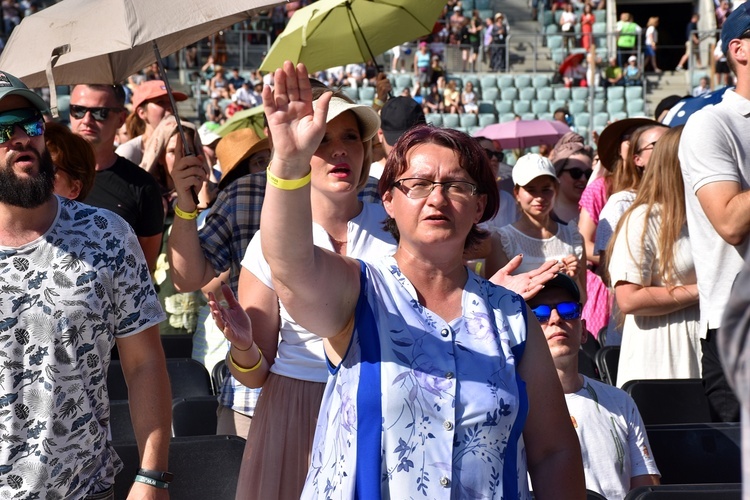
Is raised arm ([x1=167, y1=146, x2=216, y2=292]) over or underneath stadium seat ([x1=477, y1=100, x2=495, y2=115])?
over

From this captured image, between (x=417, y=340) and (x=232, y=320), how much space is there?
2.34 ft

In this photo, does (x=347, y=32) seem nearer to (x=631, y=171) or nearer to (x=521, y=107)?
(x=631, y=171)

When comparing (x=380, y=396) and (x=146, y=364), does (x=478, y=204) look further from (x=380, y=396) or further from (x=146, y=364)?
(x=146, y=364)

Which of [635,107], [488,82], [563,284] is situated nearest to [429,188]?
[563,284]

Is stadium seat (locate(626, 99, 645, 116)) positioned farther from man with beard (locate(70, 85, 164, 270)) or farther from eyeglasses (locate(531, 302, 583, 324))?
eyeglasses (locate(531, 302, 583, 324))

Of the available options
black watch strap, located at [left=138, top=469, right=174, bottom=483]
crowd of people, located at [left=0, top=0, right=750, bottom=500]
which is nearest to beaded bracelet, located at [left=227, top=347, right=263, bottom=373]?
crowd of people, located at [left=0, top=0, right=750, bottom=500]

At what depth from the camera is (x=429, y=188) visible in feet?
7.54

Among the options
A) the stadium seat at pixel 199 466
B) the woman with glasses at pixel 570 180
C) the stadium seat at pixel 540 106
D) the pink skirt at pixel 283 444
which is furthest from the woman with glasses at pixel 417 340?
→ the stadium seat at pixel 540 106

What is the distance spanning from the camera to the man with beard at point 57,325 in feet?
8.31

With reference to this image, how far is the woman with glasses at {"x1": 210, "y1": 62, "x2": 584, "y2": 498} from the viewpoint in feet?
6.63

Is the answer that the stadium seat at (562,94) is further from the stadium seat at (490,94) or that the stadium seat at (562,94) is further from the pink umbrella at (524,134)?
the pink umbrella at (524,134)

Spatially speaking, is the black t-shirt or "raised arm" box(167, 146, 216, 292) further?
the black t-shirt

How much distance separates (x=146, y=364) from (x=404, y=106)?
279cm

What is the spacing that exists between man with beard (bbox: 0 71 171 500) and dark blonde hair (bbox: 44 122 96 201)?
880 mm
